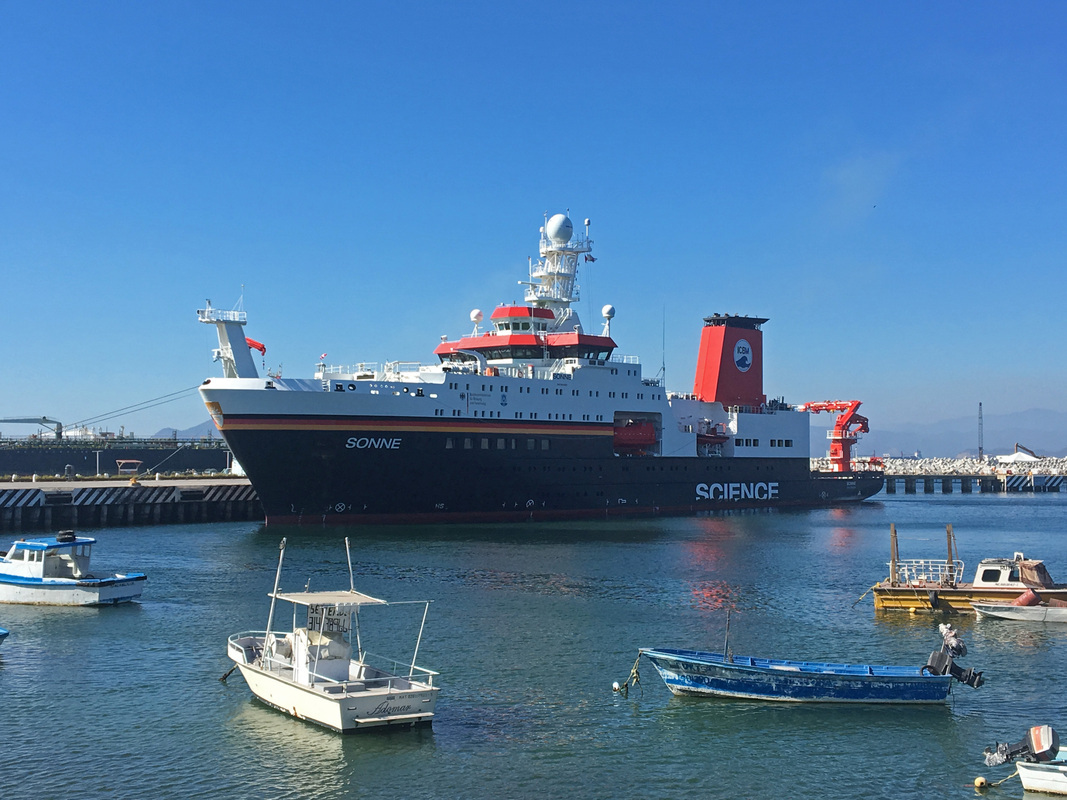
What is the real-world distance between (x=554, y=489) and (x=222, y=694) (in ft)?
105

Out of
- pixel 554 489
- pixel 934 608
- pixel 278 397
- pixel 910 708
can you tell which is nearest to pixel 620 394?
pixel 554 489

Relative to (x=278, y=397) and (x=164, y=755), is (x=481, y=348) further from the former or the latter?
(x=164, y=755)

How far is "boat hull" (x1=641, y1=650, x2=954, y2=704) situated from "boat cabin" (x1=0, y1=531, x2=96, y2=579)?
58.8 feet

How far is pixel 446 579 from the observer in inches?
1248

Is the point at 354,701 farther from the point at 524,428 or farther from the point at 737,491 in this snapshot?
the point at 737,491

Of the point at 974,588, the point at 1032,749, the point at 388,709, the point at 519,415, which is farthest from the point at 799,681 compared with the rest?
the point at 519,415

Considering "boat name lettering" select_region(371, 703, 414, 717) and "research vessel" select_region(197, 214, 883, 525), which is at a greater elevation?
"research vessel" select_region(197, 214, 883, 525)

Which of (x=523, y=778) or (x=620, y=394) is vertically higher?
(x=620, y=394)

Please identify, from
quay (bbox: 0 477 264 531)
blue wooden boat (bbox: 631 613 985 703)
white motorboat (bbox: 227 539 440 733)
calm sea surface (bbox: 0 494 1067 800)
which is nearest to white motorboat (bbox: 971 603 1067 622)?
calm sea surface (bbox: 0 494 1067 800)

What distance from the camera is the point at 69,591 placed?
27.9m

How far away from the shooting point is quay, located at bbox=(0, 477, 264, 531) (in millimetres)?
46031

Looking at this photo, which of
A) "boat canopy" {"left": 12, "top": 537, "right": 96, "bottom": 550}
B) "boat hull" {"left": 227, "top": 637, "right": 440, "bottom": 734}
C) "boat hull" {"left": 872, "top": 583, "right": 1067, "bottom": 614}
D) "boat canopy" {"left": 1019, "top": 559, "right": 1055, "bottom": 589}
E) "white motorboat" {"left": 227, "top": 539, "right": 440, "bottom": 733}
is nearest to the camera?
"boat hull" {"left": 227, "top": 637, "right": 440, "bottom": 734}

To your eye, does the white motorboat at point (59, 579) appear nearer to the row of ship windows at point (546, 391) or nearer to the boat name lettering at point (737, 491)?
the row of ship windows at point (546, 391)

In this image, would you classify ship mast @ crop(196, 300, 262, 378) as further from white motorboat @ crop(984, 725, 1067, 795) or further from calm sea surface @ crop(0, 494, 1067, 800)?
white motorboat @ crop(984, 725, 1067, 795)
